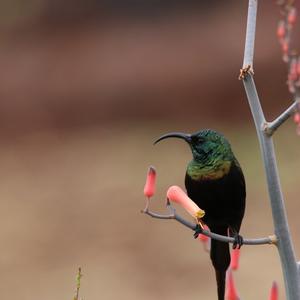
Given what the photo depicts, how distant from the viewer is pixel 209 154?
312cm

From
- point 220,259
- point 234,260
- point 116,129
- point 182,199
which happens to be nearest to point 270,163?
point 182,199

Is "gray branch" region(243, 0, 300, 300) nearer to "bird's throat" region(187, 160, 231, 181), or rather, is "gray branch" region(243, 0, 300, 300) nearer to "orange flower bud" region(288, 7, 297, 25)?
"orange flower bud" region(288, 7, 297, 25)

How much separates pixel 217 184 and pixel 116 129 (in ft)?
35.1

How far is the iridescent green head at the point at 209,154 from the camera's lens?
311 centimetres

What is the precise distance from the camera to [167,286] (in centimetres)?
898

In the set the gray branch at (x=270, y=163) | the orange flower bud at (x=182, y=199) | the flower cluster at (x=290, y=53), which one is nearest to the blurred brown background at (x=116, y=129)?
the orange flower bud at (x=182, y=199)

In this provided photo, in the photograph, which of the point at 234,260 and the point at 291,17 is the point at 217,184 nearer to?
the point at 234,260

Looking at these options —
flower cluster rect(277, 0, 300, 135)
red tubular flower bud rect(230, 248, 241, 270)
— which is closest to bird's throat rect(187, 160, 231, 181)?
red tubular flower bud rect(230, 248, 241, 270)

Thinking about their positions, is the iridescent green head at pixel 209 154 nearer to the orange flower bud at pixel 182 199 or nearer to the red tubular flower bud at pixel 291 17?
the orange flower bud at pixel 182 199

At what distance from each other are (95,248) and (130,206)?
1.32 meters

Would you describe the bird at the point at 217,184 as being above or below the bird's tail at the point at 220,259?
above

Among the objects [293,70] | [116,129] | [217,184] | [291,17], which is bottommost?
[293,70]

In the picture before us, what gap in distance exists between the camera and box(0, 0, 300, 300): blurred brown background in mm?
9742

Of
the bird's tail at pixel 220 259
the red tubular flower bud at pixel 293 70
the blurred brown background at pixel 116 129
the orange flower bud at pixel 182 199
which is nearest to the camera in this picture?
the red tubular flower bud at pixel 293 70
